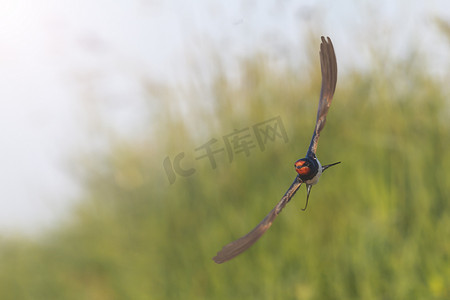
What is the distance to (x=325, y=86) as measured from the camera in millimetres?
254

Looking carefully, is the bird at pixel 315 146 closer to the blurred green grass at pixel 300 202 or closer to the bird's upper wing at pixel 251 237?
the bird's upper wing at pixel 251 237

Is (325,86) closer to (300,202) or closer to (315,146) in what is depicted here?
(315,146)

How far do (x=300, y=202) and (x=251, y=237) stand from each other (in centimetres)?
259

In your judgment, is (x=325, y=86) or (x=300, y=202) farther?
(x=300, y=202)

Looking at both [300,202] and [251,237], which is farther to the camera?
[300,202]

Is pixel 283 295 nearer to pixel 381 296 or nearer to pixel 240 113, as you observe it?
pixel 381 296

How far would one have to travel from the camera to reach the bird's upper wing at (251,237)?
226 millimetres

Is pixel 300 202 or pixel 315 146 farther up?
pixel 315 146

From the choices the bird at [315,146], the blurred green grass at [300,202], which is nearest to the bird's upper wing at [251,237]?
the bird at [315,146]

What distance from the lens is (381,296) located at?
2.16 m

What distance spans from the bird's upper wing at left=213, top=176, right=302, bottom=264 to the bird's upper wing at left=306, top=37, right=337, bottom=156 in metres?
0.03

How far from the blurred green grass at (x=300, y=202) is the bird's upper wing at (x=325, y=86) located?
3.60 ft

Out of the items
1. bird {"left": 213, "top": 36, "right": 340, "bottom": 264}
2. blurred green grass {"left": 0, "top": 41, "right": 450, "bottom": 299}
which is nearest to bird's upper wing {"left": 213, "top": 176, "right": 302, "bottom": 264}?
bird {"left": 213, "top": 36, "right": 340, "bottom": 264}

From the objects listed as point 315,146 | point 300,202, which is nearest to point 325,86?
point 315,146
